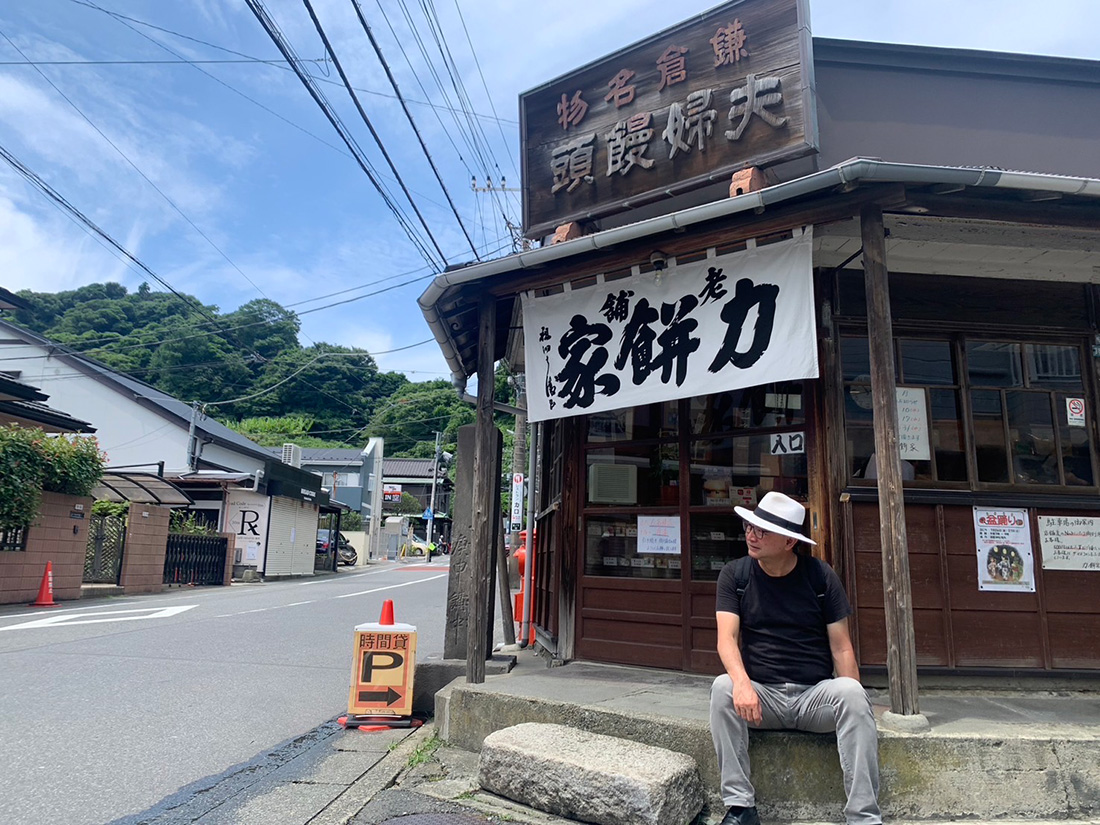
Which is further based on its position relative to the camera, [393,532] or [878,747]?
[393,532]

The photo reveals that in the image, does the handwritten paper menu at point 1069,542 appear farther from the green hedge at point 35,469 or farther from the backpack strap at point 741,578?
the green hedge at point 35,469

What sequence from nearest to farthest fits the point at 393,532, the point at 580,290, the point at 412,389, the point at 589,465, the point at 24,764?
the point at 24,764 < the point at 580,290 < the point at 589,465 < the point at 393,532 < the point at 412,389

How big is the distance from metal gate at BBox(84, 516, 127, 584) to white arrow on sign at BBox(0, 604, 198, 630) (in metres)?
4.73

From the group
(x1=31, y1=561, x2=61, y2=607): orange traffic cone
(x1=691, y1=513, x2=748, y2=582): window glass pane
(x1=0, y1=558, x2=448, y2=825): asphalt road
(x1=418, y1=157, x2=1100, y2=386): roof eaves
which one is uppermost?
(x1=418, y1=157, x2=1100, y2=386): roof eaves

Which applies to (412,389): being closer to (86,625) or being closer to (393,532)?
(393,532)

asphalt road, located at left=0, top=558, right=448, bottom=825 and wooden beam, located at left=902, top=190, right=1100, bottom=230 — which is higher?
wooden beam, located at left=902, top=190, right=1100, bottom=230

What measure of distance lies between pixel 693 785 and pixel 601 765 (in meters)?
0.54

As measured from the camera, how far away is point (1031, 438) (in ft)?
19.4

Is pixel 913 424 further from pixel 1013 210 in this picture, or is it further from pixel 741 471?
pixel 1013 210

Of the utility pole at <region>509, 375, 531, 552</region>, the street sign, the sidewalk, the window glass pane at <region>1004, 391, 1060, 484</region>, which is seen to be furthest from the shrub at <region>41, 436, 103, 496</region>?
the window glass pane at <region>1004, 391, 1060, 484</region>

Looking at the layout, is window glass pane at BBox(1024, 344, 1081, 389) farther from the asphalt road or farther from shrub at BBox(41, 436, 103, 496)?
shrub at BBox(41, 436, 103, 496)

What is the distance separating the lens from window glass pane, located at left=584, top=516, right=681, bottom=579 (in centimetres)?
637

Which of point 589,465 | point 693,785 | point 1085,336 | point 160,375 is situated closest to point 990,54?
point 1085,336

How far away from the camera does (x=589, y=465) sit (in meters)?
6.98
